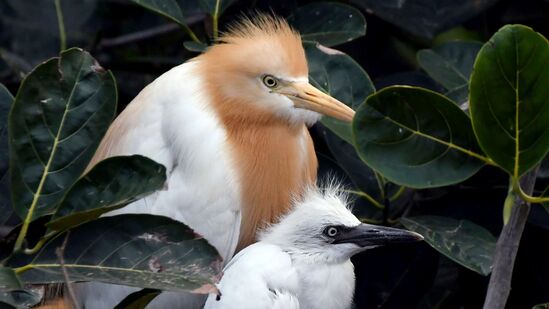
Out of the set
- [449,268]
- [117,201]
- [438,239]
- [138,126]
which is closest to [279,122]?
[138,126]

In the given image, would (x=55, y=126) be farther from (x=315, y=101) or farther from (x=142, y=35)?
(x=142, y=35)

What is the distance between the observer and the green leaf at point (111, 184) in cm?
207

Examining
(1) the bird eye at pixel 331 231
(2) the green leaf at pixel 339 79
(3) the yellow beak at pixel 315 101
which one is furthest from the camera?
(1) the bird eye at pixel 331 231

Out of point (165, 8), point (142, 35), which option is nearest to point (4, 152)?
point (165, 8)

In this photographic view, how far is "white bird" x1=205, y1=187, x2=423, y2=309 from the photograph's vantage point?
2781 mm

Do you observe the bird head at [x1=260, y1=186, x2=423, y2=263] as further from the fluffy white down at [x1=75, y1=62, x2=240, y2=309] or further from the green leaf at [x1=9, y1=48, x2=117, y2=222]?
the green leaf at [x1=9, y1=48, x2=117, y2=222]

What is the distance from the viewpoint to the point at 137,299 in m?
2.14

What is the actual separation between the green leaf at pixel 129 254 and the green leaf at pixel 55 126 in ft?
0.36

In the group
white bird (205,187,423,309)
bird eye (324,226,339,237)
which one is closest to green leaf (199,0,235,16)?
white bird (205,187,423,309)

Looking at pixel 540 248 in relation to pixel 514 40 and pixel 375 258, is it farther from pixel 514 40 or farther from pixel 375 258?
pixel 514 40

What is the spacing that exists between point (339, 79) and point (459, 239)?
61cm

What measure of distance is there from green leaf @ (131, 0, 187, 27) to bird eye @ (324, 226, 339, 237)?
789 mm

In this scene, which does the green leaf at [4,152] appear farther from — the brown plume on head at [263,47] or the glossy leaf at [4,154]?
the brown plume on head at [263,47]

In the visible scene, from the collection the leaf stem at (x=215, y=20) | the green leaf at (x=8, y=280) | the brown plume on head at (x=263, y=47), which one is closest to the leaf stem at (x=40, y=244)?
the green leaf at (x=8, y=280)
